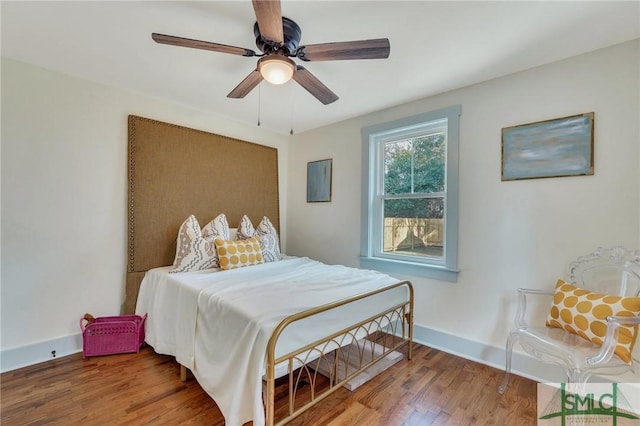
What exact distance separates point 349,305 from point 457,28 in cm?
185

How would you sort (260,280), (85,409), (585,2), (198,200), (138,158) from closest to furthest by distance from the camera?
(585,2) → (85,409) → (260,280) → (138,158) → (198,200)

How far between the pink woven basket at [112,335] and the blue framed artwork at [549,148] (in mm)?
3362

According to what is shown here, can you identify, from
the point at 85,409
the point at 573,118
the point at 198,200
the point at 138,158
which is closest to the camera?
the point at 85,409

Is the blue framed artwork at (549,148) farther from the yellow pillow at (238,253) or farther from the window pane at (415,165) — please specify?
the yellow pillow at (238,253)

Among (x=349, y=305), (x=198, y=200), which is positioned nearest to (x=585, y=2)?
(x=349, y=305)

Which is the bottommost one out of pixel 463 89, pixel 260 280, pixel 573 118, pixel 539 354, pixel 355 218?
pixel 539 354

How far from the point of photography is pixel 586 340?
1676 mm

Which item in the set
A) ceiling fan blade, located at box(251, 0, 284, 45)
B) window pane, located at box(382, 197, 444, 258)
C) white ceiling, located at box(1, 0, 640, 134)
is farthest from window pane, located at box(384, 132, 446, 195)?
ceiling fan blade, located at box(251, 0, 284, 45)

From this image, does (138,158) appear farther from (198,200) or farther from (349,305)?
(349,305)

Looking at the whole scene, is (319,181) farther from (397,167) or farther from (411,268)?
(411,268)

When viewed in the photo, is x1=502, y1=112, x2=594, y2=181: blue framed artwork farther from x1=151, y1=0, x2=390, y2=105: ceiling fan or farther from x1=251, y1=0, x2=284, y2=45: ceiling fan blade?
x1=251, y1=0, x2=284, y2=45: ceiling fan blade

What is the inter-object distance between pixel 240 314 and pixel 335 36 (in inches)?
71.0

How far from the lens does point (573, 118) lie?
1.97m

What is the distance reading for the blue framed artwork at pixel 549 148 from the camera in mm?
1931
